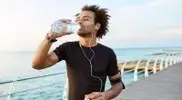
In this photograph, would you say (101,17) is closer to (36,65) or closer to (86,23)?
(86,23)

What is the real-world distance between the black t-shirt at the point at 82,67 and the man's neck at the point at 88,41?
0.02 meters

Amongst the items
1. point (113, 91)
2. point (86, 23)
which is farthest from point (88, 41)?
point (113, 91)

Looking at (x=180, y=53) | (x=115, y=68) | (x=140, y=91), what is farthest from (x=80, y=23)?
(x=180, y=53)

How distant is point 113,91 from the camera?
7.12 ft

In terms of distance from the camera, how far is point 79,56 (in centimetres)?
207

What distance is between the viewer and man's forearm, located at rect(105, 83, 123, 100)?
209 centimetres

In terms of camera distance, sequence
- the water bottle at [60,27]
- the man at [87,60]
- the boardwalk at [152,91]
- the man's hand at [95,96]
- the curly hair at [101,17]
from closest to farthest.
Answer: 1. the water bottle at [60,27]
2. the man's hand at [95,96]
3. the man at [87,60]
4. the curly hair at [101,17]
5. the boardwalk at [152,91]

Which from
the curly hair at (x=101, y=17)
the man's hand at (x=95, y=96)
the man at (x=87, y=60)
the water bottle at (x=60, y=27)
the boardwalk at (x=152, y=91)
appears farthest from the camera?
the boardwalk at (x=152, y=91)

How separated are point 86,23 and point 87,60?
23 cm

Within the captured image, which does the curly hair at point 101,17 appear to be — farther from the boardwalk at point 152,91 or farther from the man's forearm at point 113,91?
the boardwalk at point 152,91

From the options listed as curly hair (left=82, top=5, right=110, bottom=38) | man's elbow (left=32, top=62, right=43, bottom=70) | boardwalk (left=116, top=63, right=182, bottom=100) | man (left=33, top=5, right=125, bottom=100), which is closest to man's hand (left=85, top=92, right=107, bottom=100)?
man (left=33, top=5, right=125, bottom=100)

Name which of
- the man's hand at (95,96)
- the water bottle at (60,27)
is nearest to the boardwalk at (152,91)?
the man's hand at (95,96)

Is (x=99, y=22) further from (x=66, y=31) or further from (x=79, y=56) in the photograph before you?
(x=66, y=31)

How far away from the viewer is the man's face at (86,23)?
203 centimetres
